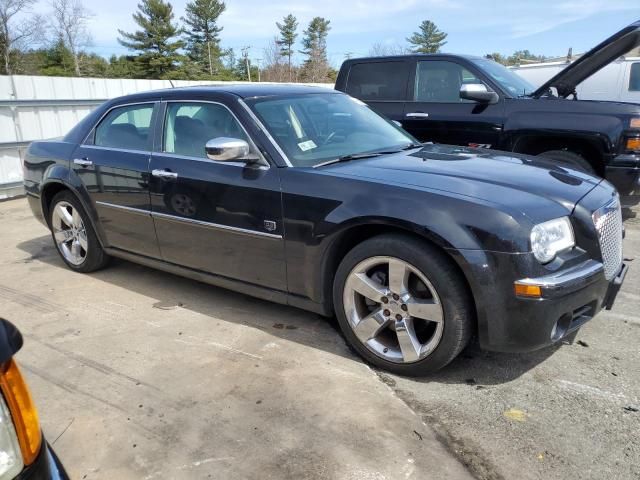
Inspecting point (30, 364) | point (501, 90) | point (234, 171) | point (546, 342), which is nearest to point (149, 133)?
point (234, 171)

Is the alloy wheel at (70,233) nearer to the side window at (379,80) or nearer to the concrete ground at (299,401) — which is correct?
the concrete ground at (299,401)

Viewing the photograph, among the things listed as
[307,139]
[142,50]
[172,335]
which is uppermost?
[142,50]

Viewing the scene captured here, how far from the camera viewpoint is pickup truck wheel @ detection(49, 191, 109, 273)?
4758 mm

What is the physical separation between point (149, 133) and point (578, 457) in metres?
3.51

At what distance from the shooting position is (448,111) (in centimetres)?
626

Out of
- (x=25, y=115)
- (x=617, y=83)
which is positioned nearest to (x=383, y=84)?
(x=25, y=115)

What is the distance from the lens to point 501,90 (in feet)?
19.7

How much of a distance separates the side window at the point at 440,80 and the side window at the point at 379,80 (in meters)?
0.19

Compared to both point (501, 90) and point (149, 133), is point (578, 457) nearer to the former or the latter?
point (149, 133)

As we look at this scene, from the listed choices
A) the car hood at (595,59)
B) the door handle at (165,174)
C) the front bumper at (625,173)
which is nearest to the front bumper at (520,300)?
the door handle at (165,174)

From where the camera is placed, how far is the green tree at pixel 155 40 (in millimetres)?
48406

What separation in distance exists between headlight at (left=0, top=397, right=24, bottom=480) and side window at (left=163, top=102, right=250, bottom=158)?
8.04 feet

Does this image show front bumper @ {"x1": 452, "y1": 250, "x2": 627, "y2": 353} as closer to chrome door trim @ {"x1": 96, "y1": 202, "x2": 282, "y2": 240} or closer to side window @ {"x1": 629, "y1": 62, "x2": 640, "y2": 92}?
chrome door trim @ {"x1": 96, "y1": 202, "x2": 282, "y2": 240}

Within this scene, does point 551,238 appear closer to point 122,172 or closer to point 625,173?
point 122,172
